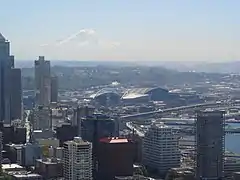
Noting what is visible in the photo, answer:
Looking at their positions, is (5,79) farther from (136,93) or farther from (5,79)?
(136,93)

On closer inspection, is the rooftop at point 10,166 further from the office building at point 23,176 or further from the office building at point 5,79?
the office building at point 5,79

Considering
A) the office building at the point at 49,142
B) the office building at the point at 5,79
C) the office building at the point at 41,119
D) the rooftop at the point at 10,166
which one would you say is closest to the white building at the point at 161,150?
the office building at the point at 49,142

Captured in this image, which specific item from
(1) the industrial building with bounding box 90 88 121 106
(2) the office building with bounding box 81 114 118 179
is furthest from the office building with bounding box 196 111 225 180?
(1) the industrial building with bounding box 90 88 121 106

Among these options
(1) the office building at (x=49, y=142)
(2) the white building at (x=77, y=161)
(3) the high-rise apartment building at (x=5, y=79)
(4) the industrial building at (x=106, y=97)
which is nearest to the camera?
(2) the white building at (x=77, y=161)

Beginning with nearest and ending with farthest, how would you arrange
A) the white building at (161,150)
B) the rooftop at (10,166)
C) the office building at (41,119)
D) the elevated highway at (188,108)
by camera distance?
the rooftop at (10,166), the white building at (161,150), the office building at (41,119), the elevated highway at (188,108)

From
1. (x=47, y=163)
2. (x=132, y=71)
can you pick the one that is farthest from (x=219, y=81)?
(x=47, y=163)

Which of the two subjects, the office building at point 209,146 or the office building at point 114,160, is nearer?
the office building at point 114,160

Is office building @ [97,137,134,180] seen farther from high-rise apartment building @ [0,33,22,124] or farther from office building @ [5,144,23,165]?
high-rise apartment building @ [0,33,22,124]

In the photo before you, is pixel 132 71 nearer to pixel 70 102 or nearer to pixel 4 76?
pixel 70 102

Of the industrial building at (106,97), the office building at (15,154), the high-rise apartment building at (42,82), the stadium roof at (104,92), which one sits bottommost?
the office building at (15,154)
